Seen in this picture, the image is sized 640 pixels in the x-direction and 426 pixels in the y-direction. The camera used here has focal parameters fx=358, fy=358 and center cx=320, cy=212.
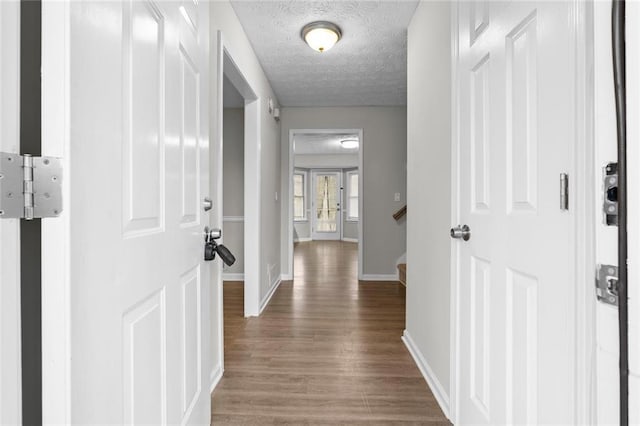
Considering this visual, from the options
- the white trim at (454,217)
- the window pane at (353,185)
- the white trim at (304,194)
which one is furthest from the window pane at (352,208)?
the white trim at (454,217)

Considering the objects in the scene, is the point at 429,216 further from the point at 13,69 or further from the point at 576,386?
the point at 13,69

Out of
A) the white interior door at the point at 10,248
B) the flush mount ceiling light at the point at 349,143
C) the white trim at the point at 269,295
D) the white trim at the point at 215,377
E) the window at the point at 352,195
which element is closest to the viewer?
the white interior door at the point at 10,248

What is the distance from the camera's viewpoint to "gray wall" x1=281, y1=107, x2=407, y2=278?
4.71m

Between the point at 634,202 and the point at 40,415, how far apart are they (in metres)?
1.00

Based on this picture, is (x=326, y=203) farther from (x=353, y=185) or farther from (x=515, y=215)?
(x=515, y=215)

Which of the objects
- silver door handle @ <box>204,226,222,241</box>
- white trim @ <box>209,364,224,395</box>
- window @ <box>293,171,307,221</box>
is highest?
window @ <box>293,171,307,221</box>

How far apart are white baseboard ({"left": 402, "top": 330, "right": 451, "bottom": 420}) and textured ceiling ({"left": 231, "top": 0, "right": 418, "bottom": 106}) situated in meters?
2.19

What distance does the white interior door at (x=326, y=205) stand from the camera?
10172mm

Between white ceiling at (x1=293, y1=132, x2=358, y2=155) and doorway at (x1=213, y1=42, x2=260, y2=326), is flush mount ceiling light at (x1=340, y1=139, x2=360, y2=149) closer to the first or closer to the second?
white ceiling at (x1=293, y1=132, x2=358, y2=155)

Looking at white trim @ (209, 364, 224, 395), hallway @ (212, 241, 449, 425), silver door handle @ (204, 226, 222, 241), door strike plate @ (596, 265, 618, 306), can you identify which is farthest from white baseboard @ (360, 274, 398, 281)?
door strike plate @ (596, 265, 618, 306)

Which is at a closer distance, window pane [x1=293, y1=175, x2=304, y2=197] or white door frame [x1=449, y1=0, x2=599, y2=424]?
white door frame [x1=449, y1=0, x2=599, y2=424]

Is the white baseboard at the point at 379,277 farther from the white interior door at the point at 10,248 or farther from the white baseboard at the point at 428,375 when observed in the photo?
the white interior door at the point at 10,248

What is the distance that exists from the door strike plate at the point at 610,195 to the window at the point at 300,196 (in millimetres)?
9346

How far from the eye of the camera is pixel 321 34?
257 cm
